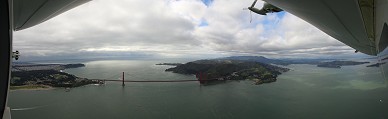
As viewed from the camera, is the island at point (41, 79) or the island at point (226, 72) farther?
the island at point (226, 72)

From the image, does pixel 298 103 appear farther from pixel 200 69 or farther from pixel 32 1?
pixel 32 1

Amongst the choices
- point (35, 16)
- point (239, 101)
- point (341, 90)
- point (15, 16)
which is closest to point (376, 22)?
point (15, 16)

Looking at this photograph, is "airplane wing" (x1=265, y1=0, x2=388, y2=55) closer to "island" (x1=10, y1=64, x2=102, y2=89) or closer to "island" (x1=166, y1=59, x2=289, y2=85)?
"island" (x1=10, y1=64, x2=102, y2=89)

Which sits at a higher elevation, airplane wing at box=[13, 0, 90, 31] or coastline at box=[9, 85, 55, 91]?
airplane wing at box=[13, 0, 90, 31]

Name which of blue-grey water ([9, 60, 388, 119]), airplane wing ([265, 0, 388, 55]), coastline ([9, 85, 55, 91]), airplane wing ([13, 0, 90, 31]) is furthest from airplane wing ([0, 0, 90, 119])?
coastline ([9, 85, 55, 91])

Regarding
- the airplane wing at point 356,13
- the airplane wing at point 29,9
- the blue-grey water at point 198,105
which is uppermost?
the airplane wing at point 29,9

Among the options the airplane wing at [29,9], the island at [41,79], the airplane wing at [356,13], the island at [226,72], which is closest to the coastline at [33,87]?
the island at [41,79]

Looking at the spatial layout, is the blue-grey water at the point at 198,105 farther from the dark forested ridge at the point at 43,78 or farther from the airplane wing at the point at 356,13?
the airplane wing at the point at 356,13

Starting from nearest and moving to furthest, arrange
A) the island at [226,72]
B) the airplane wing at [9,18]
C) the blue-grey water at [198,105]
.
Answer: the airplane wing at [9,18], the blue-grey water at [198,105], the island at [226,72]
